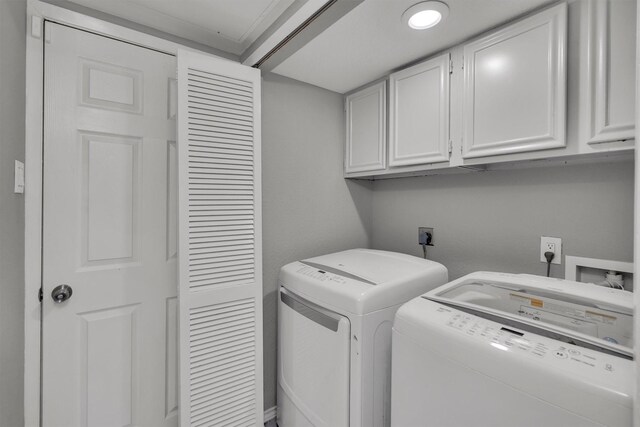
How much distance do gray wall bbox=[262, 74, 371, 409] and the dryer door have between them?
0.24 m

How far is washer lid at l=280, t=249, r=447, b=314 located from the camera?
1.20 meters

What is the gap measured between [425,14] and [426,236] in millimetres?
1202

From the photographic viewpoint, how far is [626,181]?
3.71ft

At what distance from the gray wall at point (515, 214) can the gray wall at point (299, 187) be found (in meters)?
0.40

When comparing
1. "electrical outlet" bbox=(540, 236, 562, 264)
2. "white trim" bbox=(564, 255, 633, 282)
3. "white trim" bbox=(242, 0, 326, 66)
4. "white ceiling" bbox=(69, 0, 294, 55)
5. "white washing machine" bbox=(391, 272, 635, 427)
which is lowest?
"white washing machine" bbox=(391, 272, 635, 427)

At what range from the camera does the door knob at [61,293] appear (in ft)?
4.12

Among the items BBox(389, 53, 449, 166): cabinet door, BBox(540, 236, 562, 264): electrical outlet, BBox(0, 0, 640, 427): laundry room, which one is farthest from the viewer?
BBox(389, 53, 449, 166): cabinet door

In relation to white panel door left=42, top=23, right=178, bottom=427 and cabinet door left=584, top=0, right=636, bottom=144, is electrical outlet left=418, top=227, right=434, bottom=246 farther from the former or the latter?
white panel door left=42, top=23, right=178, bottom=427

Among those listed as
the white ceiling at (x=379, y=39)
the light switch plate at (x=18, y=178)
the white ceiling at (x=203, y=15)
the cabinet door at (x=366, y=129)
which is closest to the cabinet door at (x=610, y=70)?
the white ceiling at (x=379, y=39)

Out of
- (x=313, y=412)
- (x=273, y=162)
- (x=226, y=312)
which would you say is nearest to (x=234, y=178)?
(x=273, y=162)

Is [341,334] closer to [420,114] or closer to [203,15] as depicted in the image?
[420,114]

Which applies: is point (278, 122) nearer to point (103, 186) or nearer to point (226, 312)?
point (103, 186)

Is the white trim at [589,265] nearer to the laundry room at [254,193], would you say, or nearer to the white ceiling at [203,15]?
the laundry room at [254,193]

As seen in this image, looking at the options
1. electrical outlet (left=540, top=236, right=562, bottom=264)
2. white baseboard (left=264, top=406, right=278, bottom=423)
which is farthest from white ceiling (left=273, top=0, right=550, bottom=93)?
white baseboard (left=264, top=406, right=278, bottom=423)
